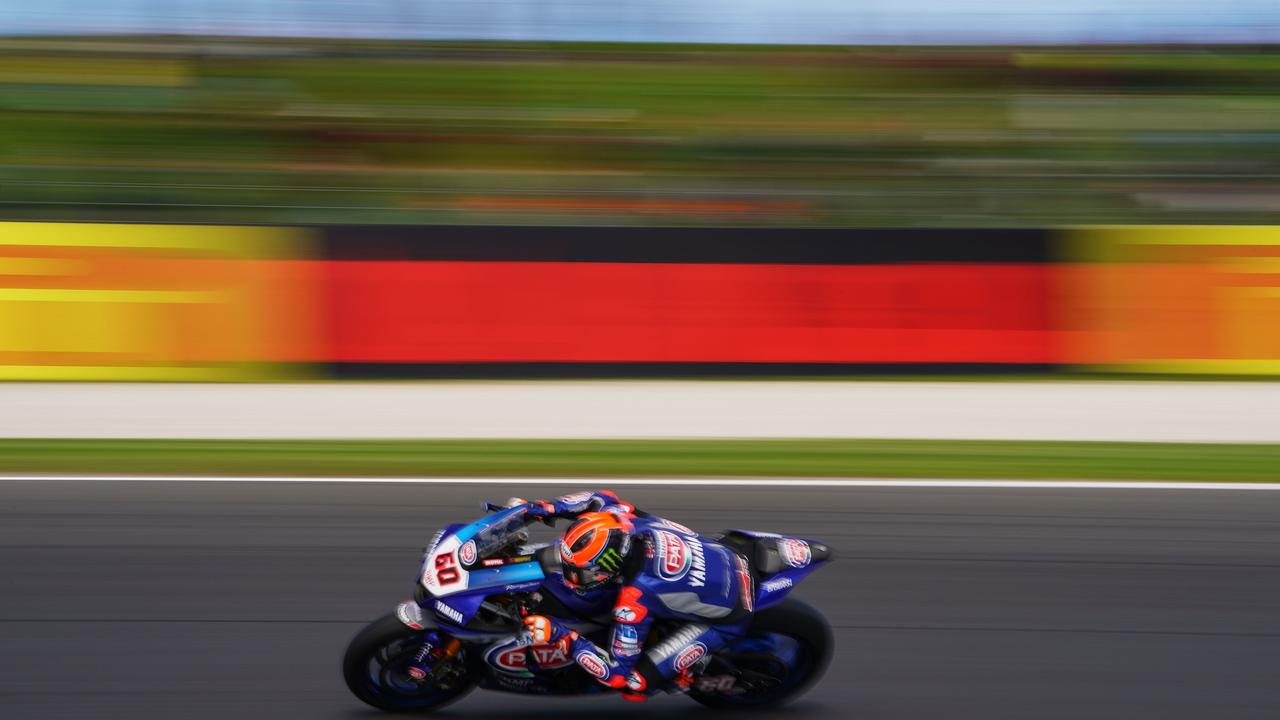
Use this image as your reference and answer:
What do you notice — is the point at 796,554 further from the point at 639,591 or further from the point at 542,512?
the point at 542,512

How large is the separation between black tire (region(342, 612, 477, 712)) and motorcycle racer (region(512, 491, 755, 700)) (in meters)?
0.44

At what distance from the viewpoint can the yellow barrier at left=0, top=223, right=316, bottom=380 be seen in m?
10.3

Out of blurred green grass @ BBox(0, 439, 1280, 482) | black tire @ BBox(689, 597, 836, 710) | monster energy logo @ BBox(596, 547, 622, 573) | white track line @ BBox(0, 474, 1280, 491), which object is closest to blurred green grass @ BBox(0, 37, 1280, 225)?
blurred green grass @ BBox(0, 439, 1280, 482)

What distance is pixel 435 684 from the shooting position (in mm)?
4199

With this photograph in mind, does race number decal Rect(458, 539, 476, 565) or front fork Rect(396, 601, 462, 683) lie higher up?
race number decal Rect(458, 539, 476, 565)

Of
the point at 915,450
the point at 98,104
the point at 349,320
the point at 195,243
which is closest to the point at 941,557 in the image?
the point at 915,450

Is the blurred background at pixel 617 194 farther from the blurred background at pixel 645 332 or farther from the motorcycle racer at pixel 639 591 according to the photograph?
the motorcycle racer at pixel 639 591

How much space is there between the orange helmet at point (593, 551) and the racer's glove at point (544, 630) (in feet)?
0.45

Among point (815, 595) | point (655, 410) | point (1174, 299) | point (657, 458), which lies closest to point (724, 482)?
point (657, 458)

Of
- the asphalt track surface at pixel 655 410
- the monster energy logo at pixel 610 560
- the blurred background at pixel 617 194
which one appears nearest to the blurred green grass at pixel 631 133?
the blurred background at pixel 617 194

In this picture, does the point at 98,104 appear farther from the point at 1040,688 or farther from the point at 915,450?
the point at 1040,688

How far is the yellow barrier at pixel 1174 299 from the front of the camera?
10.3 metres

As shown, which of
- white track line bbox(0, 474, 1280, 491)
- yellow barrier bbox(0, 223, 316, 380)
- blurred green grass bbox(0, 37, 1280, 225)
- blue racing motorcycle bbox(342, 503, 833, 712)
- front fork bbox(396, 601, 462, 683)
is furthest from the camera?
blurred green grass bbox(0, 37, 1280, 225)

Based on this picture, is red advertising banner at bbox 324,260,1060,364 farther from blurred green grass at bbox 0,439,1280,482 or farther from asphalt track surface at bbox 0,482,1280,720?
asphalt track surface at bbox 0,482,1280,720
